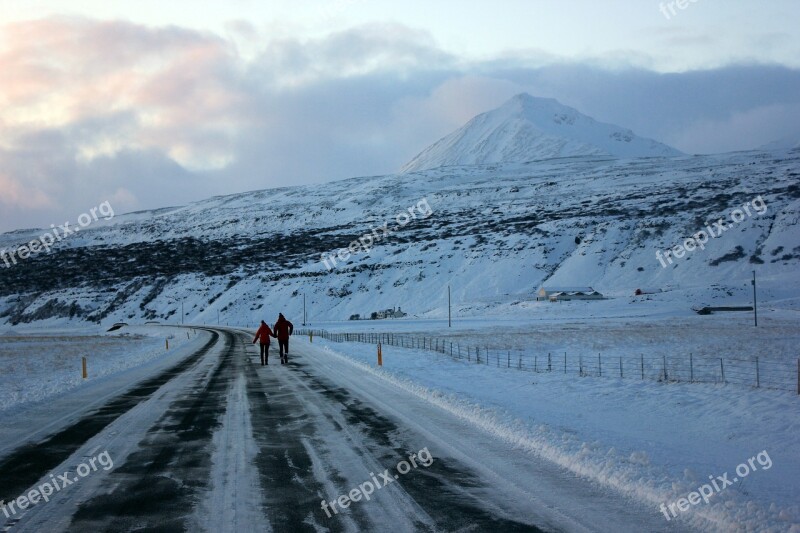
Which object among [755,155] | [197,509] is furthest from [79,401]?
[755,155]

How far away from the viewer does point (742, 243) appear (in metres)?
89.9

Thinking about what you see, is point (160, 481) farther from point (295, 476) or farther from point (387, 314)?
point (387, 314)

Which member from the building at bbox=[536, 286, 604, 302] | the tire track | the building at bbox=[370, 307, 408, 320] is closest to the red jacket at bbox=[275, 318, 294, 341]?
the tire track

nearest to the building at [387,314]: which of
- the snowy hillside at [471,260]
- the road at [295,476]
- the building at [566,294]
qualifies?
the snowy hillside at [471,260]

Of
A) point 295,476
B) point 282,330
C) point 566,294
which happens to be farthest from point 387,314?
point 295,476

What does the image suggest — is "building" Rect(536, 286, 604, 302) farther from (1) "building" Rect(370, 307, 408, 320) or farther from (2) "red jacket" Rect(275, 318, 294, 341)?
(2) "red jacket" Rect(275, 318, 294, 341)

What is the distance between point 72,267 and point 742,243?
446ft

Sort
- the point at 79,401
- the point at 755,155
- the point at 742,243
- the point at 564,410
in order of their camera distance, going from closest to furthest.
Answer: the point at 564,410 → the point at 79,401 → the point at 742,243 → the point at 755,155

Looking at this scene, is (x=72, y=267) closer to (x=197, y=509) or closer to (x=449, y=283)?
(x=449, y=283)

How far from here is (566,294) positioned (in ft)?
262

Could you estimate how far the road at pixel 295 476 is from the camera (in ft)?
20.4

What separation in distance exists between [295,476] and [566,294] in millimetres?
75323

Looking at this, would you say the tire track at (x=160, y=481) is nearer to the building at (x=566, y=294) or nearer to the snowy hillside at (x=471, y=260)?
the snowy hillside at (x=471, y=260)

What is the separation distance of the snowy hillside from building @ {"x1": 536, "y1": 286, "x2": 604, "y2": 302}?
2688 mm
